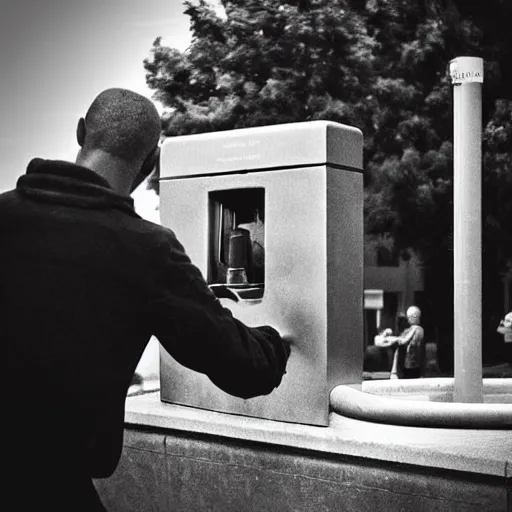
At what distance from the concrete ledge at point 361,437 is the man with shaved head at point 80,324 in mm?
1290

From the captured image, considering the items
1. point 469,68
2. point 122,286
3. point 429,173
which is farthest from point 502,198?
point 122,286

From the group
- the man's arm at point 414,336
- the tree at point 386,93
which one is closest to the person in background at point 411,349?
the man's arm at point 414,336

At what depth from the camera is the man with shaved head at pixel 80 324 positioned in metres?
1.96

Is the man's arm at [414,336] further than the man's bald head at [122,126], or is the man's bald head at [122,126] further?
the man's arm at [414,336]

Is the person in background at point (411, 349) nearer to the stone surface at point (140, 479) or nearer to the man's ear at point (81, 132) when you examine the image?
the stone surface at point (140, 479)

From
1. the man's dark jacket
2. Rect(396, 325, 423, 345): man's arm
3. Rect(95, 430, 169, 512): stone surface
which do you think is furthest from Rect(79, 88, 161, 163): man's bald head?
Rect(396, 325, 423, 345): man's arm

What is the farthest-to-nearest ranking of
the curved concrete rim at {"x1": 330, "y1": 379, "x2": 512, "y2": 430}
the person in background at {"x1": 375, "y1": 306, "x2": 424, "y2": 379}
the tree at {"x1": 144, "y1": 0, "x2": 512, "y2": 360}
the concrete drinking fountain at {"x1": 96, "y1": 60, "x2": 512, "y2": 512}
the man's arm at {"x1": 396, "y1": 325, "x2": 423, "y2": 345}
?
the tree at {"x1": 144, "y1": 0, "x2": 512, "y2": 360}, the man's arm at {"x1": 396, "y1": 325, "x2": 423, "y2": 345}, the person in background at {"x1": 375, "y1": 306, "x2": 424, "y2": 379}, the curved concrete rim at {"x1": 330, "y1": 379, "x2": 512, "y2": 430}, the concrete drinking fountain at {"x1": 96, "y1": 60, "x2": 512, "y2": 512}

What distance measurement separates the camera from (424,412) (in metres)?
3.61

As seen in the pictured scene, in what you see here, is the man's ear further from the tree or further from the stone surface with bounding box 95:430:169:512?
the tree

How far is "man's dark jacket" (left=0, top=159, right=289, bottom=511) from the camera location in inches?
77.2

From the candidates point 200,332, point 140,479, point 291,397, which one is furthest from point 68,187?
point 140,479

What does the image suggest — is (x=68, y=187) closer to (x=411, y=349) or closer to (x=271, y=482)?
(x=271, y=482)

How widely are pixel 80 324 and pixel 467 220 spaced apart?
269 centimetres

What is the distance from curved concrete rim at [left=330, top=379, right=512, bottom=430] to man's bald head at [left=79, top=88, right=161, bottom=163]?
1.76 m
